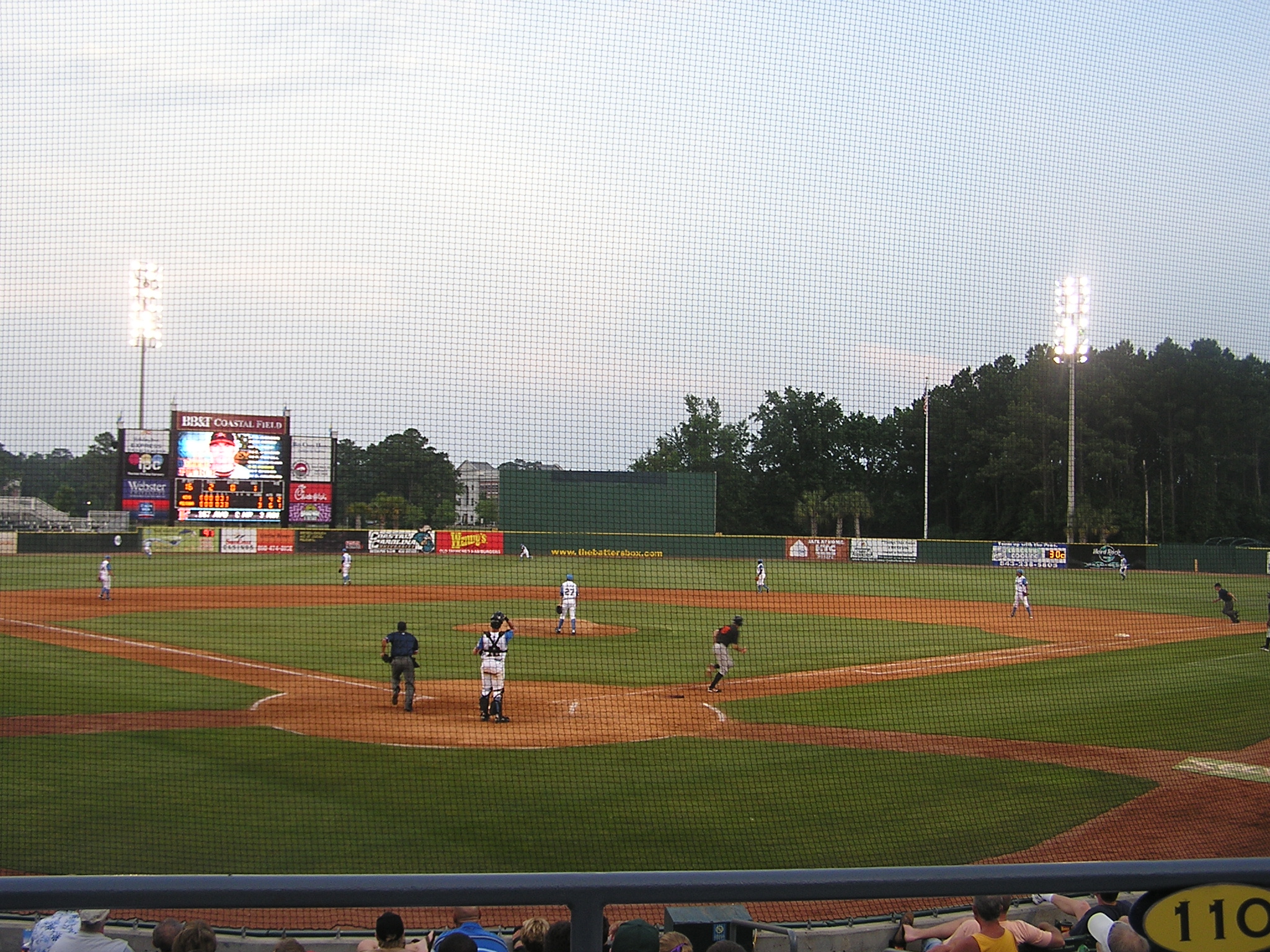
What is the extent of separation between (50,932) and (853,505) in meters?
21.2

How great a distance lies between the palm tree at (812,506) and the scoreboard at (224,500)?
16.2m

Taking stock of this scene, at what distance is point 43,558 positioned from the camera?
36.4m

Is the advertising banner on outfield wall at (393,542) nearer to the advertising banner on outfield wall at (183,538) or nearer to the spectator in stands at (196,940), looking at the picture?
the advertising banner on outfield wall at (183,538)

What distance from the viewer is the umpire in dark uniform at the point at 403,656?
39.0ft

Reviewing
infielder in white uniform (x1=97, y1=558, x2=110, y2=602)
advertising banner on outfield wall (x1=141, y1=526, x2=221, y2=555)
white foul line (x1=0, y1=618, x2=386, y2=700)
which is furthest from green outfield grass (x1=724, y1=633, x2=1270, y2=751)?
advertising banner on outfield wall (x1=141, y1=526, x2=221, y2=555)

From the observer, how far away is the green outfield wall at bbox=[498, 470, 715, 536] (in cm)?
1288

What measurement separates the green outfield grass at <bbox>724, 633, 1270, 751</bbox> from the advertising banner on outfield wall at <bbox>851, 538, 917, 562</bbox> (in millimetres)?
A: 20200

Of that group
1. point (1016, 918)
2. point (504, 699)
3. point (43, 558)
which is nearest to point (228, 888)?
point (1016, 918)

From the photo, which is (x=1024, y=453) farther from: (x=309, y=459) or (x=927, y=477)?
(x=309, y=459)

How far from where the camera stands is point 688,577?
1318 inches

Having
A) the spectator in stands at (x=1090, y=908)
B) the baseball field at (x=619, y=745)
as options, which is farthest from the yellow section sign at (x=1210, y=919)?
the baseball field at (x=619, y=745)

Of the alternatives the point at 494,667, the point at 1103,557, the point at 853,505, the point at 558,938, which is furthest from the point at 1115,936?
the point at 1103,557

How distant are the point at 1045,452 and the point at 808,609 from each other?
7845 millimetres

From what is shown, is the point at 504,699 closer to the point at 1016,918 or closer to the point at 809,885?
the point at 1016,918
